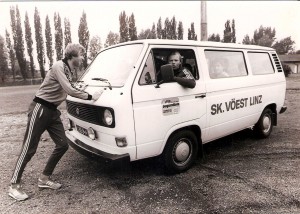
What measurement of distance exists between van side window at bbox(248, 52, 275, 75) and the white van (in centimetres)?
25

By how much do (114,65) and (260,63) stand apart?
3392 millimetres

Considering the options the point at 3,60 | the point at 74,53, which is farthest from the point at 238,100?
the point at 3,60

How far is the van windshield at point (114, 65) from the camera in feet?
12.8

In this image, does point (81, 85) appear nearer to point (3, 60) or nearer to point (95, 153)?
point (95, 153)

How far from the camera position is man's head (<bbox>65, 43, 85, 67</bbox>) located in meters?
3.74

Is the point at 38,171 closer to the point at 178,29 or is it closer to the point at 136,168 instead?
the point at 136,168

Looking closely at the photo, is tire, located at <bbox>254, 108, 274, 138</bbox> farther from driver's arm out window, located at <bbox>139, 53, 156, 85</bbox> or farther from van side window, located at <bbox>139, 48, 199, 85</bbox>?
driver's arm out window, located at <bbox>139, 53, 156, 85</bbox>

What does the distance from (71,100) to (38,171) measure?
1386 mm

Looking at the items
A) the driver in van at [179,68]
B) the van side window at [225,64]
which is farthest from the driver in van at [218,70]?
the driver in van at [179,68]

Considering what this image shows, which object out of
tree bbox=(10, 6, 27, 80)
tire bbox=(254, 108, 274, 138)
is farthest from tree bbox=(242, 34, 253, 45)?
tire bbox=(254, 108, 274, 138)

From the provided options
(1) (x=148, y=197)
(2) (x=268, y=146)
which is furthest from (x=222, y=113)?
(1) (x=148, y=197)

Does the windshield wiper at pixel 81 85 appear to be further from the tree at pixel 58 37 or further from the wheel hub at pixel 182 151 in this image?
the tree at pixel 58 37

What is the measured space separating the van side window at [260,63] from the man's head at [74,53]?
3525mm

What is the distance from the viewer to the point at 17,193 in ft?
12.1
